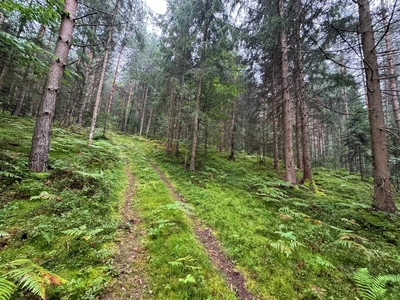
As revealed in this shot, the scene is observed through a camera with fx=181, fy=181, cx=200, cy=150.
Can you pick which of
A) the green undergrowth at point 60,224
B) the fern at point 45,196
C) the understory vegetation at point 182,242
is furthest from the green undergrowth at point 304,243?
the fern at point 45,196

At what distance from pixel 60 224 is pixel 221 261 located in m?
3.39

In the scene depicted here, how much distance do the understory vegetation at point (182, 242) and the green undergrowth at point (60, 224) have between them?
0.02 metres

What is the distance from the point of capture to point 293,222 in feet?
17.1

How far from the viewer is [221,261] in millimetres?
3721

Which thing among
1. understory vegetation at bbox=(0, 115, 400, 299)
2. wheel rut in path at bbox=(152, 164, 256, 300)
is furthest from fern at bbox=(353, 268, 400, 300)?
wheel rut in path at bbox=(152, 164, 256, 300)

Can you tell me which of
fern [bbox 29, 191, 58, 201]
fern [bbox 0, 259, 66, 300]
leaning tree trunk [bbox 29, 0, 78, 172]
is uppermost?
leaning tree trunk [bbox 29, 0, 78, 172]

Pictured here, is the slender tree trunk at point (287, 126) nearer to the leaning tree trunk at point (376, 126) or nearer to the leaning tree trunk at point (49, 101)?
the leaning tree trunk at point (376, 126)

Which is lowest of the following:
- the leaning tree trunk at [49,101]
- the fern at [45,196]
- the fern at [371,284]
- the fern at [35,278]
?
the fern at [371,284]

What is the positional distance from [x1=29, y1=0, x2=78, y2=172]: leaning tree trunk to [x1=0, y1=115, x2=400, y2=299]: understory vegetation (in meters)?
0.43

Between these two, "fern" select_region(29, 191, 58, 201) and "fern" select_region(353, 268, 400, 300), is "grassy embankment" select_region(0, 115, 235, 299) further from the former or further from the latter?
"fern" select_region(353, 268, 400, 300)

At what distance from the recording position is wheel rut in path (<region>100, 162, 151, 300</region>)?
2.60 metres

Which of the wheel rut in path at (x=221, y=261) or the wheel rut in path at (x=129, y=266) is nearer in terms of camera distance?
the wheel rut in path at (x=129, y=266)

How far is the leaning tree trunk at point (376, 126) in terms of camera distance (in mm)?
5422

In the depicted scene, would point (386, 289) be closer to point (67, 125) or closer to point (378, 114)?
point (378, 114)
